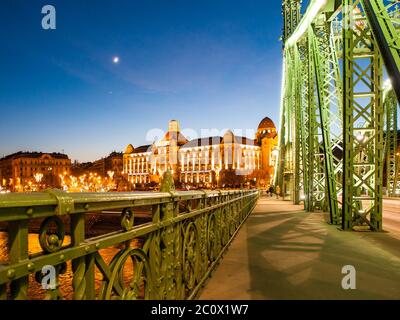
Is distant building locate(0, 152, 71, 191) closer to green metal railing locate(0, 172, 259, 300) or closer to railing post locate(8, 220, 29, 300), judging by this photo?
green metal railing locate(0, 172, 259, 300)

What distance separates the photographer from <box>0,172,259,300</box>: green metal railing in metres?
1.30

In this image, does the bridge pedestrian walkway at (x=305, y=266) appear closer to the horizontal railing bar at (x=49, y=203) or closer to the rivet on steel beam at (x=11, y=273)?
the horizontal railing bar at (x=49, y=203)

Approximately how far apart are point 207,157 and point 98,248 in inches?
4378

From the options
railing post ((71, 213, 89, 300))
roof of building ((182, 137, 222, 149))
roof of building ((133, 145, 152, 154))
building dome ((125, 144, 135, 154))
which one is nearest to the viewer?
railing post ((71, 213, 89, 300))

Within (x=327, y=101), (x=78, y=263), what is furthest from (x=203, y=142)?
(x=78, y=263)

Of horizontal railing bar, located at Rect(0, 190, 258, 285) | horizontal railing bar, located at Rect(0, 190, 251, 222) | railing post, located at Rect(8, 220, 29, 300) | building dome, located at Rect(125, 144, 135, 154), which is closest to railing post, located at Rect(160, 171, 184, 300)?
horizontal railing bar, located at Rect(0, 190, 258, 285)

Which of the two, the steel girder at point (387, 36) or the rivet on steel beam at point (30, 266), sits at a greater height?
the steel girder at point (387, 36)

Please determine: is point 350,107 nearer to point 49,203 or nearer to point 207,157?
point 49,203

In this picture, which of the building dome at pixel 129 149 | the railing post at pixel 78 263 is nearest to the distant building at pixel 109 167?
the building dome at pixel 129 149

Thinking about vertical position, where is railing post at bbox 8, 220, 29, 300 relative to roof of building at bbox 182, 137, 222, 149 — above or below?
below

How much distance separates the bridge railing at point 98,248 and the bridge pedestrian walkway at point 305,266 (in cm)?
104

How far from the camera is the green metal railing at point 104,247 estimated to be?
1297 mm

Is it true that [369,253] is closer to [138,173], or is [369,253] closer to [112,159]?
[138,173]

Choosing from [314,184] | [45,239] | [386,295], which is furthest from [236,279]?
[314,184]
